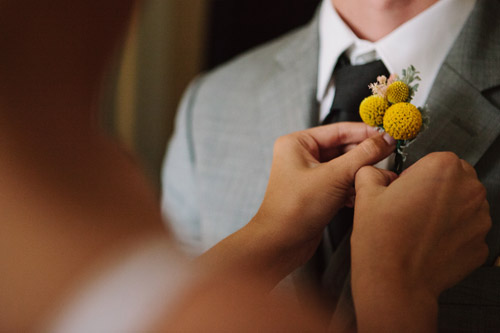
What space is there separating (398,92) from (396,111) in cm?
2

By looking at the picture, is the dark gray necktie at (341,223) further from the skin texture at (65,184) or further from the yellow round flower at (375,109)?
the skin texture at (65,184)

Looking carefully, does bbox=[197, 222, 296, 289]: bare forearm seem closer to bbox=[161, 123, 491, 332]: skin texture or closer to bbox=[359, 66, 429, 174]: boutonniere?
bbox=[161, 123, 491, 332]: skin texture

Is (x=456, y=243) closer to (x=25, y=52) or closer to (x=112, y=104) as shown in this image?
(x=25, y=52)

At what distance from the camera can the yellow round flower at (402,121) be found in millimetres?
359

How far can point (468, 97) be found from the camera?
0.45m

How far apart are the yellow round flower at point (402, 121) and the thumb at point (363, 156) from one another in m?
0.02

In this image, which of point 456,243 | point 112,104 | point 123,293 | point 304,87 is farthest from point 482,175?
point 112,104

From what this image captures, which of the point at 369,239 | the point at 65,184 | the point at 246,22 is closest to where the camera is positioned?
the point at 65,184

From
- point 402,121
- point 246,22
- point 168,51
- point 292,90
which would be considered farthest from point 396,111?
point 168,51

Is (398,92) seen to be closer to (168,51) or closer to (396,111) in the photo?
(396,111)

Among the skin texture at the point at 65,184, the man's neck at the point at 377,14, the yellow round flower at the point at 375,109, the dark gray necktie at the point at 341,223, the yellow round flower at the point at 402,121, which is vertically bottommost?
the dark gray necktie at the point at 341,223

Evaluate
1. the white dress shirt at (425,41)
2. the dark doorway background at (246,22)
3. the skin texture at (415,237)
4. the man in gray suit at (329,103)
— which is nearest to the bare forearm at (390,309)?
the skin texture at (415,237)

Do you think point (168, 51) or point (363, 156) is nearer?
point (363, 156)

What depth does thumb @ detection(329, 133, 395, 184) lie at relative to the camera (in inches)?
14.9
